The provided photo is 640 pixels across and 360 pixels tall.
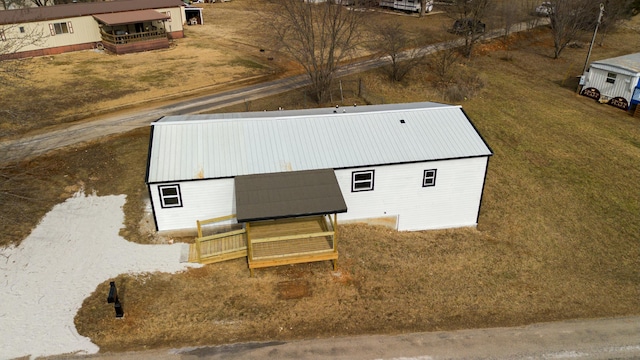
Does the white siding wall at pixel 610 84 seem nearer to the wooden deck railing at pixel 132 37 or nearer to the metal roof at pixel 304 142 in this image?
the metal roof at pixel 304 142

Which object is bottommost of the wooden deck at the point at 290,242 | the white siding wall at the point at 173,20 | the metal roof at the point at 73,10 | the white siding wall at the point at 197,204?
the wooden deck at the point at 290,242

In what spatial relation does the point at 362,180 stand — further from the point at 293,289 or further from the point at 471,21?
the point at 471,21

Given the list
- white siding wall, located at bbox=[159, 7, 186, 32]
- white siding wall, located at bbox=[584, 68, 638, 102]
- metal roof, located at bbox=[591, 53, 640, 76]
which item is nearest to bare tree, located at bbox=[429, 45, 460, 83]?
white siding wall, located at bbox=[584, 68, 638, 102]

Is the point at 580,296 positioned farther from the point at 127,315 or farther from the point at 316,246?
the point at 127,315

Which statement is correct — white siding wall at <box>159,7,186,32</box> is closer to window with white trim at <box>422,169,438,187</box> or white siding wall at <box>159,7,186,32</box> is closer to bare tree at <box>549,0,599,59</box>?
bare tree at <box>549,0,599,59</box>

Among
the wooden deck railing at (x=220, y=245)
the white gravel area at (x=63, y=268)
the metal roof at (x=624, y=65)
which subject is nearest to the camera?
the white gravel area at (x=63, y=268)

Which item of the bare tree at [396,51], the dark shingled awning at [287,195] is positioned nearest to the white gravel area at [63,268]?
the dark shingled awning at [287,195]

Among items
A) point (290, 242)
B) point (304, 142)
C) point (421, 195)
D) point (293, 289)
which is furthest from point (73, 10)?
point (293, 289)
